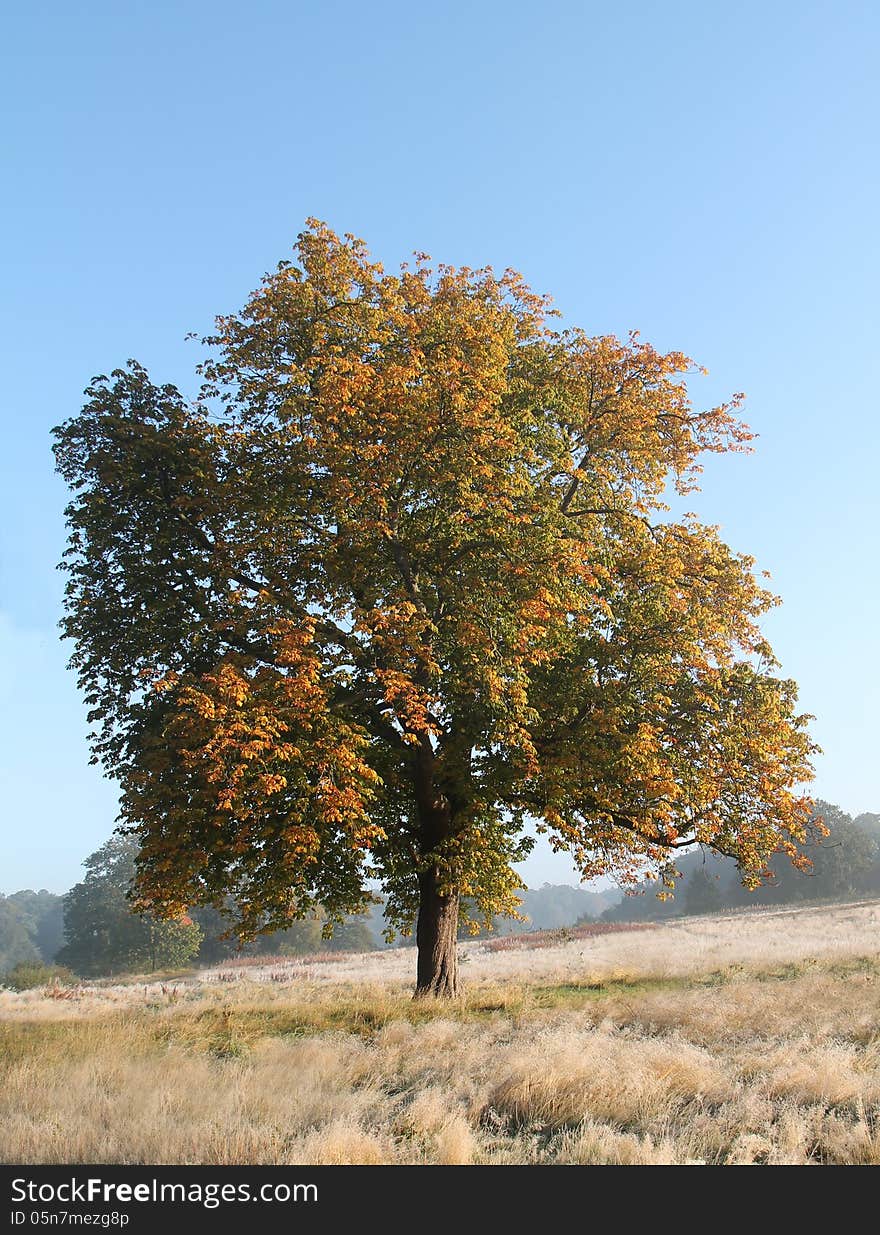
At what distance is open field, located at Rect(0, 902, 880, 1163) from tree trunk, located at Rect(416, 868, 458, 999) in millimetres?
2554

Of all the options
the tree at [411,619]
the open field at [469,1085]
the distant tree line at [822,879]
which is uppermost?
the tree at [411,619]

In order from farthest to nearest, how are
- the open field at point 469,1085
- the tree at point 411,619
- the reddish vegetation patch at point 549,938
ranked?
the reddish vegetation patch at point 549,938 → the tree at point 411,619 → the open field at point 469,1085

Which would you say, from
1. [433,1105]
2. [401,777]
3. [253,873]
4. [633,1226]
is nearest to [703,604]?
[401,777]

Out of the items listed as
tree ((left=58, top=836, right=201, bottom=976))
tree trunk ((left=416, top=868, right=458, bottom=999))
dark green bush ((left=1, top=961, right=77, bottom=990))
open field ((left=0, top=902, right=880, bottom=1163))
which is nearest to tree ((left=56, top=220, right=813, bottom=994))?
tree trunk ((left=416, top=868, right=458, bottom=999))

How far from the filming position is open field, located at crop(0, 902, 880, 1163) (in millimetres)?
7059

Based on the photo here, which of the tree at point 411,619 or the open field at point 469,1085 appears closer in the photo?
the open field at point 469,1085

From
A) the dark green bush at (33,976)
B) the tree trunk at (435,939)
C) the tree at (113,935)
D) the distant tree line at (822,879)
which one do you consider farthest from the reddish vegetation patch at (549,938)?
the distant tree line at (822,879)

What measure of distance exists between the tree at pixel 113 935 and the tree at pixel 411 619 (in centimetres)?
5823

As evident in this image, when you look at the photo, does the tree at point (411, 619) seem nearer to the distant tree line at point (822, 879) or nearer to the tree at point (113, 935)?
the tree at point (113, 935)

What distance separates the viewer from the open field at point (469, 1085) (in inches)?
278

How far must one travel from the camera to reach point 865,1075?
8773 millimetres

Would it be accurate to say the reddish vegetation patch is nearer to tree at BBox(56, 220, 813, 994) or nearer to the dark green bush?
tree at BBox(56, 220, 813, 994)

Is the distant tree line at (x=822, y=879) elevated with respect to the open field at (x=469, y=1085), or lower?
lower

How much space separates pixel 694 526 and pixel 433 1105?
16.4 meters
